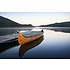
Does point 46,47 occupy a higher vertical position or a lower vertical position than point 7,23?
lower

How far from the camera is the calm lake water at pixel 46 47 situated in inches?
174

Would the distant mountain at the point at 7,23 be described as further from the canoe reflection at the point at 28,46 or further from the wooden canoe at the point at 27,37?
the canoe reflection at the point at 28,46

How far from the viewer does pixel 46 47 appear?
4785 mm

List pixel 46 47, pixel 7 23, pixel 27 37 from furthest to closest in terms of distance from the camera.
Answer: pixel 27 37, pixel 46 47, pixel 7 23

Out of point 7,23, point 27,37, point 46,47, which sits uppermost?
point 7,23

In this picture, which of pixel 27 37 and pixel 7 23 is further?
pixel 27 37

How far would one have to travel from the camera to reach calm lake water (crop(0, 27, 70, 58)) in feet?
14.5

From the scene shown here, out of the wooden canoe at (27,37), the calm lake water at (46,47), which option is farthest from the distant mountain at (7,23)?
the wooden canoe at (27,37)

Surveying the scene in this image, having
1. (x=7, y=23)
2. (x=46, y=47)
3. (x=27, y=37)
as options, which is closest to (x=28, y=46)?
(x=27, y=37)

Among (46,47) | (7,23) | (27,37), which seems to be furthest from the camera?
(27,37)

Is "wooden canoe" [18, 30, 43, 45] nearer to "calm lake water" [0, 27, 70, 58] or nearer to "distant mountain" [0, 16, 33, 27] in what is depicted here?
"calm lake water" [0, 27, 70, 58]

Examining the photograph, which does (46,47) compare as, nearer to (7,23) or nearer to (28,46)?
(28,46)
